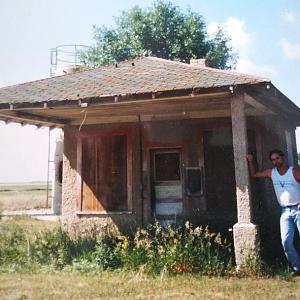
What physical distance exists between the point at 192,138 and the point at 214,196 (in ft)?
5.31

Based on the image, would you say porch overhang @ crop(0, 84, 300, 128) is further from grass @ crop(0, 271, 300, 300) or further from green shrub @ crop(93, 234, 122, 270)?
grass @ crop(0, 271, 300, 300)

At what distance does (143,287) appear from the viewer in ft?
19.8

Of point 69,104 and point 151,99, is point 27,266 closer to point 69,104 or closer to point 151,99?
point 69,104

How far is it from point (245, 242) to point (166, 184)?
3967 mm

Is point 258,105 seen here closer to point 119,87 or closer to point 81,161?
point 119,87

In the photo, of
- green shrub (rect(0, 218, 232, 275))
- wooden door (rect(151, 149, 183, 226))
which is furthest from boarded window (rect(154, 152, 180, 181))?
green shrub (rect(0, 218, 232, 275))

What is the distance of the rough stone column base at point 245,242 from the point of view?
6637mm

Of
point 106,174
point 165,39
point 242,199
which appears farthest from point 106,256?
point 165,39

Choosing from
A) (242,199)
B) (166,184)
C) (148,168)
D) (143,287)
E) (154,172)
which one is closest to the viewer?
(143,287)

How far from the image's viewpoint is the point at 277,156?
684 centimetres

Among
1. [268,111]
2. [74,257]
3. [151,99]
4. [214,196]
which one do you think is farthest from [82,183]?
[268,111]

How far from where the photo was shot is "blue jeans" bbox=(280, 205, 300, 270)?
21.9ft

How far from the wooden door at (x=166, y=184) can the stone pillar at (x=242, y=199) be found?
130 inches

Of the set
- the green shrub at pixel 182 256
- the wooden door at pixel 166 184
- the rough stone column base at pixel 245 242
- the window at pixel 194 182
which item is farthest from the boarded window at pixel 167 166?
the rough stone column base at pixel 245 242
